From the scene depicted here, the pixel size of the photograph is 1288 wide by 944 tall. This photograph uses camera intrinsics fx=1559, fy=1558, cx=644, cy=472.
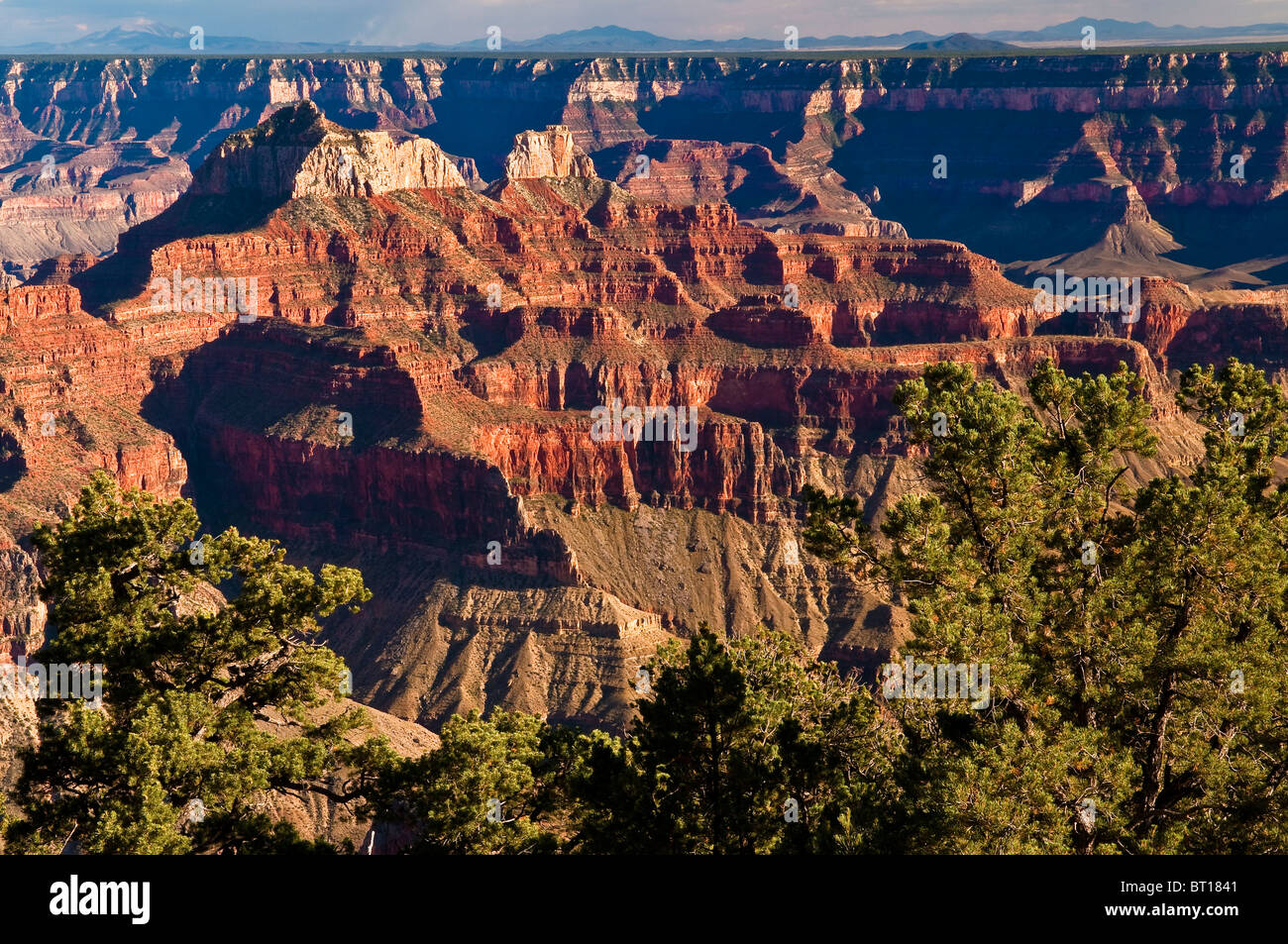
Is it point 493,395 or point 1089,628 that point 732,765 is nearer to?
point 1089,628

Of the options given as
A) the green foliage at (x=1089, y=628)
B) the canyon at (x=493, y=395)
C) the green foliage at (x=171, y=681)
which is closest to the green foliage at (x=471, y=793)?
the green foliage at (x=171, y=681)

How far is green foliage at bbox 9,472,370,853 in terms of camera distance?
1666 inches

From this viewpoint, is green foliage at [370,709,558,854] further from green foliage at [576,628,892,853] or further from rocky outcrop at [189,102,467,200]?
rocky outcrop at [189,102,467,200]

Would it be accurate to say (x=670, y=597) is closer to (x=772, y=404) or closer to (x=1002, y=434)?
(x=772, y=404)

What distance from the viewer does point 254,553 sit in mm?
46875

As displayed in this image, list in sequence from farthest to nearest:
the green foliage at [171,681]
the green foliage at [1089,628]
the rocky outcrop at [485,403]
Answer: the rocky outcrop at [485,403] → the green foliage at [171,681] → the green foliage at [1089,628]

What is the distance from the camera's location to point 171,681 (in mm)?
45812

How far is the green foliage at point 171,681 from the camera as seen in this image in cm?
4231

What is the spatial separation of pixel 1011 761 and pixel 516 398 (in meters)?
116

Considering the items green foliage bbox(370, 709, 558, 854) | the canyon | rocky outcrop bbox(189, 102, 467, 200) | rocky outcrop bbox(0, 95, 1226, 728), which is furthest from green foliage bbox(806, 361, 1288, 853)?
rocky outcrop bbox(189, 102, 467, 200)

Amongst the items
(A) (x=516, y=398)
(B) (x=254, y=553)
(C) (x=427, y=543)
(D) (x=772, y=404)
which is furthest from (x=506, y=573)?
(B) (x=254, y=553)

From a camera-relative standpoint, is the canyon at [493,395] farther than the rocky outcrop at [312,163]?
No

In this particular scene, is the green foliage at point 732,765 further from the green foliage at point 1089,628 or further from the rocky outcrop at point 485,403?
the rocky outcrop at point 485,403

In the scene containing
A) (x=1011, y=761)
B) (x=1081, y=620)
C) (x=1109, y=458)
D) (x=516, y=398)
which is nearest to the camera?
(x=1011, y=761)
